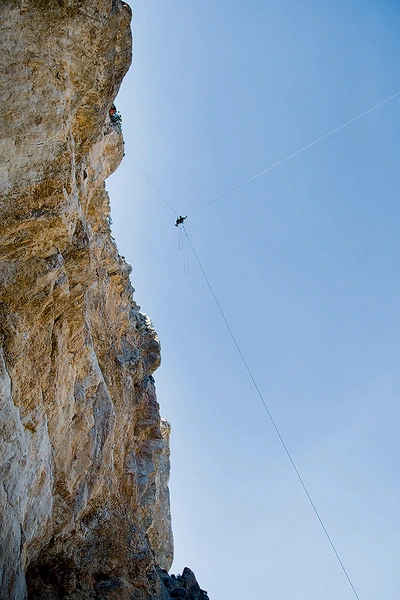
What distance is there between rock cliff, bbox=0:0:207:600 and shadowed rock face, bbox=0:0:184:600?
0.09 ft

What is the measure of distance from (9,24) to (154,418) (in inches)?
728

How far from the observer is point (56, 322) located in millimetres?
10266

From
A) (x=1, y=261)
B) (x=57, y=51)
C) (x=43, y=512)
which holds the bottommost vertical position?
(x=43, y=512)

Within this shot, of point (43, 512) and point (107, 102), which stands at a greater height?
point (107, 102)

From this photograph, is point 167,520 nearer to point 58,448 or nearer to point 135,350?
point 135,350

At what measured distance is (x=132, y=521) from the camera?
52.1ft

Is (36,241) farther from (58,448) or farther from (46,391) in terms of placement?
(58,448)

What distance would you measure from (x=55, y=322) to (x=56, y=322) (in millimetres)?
35

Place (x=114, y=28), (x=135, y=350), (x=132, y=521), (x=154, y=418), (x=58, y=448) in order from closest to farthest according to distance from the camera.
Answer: (x=114, y=28), (x=58, y=448), (x=132, y=521), (x=135, y=350), (x=154, y=418)

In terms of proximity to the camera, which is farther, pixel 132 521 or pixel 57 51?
pixel 132 521

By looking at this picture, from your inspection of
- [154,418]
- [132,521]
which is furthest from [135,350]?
[132,521]

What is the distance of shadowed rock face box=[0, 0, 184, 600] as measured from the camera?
7.59m

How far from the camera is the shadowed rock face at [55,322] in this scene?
24.9 feet

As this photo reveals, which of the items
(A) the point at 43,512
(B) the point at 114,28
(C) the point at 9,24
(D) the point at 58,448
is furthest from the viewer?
(D) the point at 58,448
